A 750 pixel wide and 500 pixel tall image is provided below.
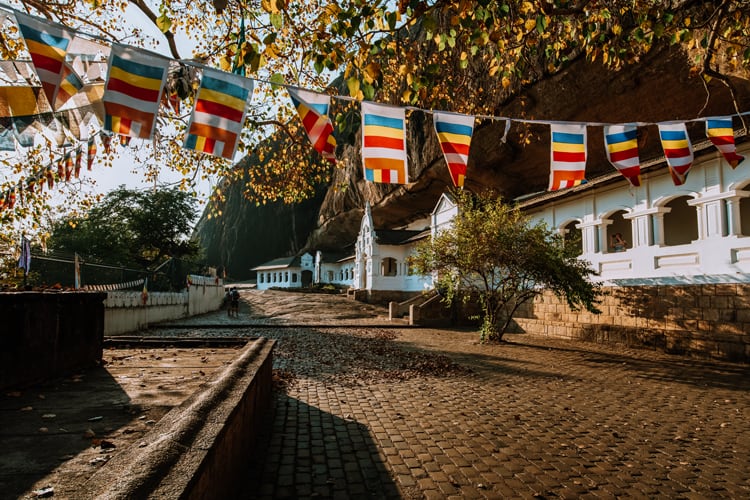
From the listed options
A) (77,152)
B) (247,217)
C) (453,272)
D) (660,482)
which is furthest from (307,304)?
(247,217)

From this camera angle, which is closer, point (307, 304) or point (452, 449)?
point (452, 449)

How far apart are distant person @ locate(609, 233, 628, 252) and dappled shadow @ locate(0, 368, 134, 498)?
594 inches

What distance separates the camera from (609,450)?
4602 millimetres

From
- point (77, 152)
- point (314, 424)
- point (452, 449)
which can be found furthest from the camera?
point (77, 152)

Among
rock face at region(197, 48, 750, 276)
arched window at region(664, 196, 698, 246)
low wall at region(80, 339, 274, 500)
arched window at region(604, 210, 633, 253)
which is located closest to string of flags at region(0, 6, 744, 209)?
rock face at region(197, 48, 750, 276)

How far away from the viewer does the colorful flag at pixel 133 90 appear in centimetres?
493

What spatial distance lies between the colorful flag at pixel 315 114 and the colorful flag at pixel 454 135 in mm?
1701

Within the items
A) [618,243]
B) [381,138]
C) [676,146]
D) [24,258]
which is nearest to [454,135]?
[381,138]

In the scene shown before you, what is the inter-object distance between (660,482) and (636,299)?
1095 cm

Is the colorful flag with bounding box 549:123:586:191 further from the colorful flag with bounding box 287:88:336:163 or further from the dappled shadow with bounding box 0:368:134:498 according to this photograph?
the dappled shadow with bounding box 0:368:134:498

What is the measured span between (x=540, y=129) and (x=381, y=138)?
1556 cm

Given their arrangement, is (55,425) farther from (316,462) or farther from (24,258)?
(24,258)

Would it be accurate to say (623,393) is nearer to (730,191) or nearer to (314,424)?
(314,424)

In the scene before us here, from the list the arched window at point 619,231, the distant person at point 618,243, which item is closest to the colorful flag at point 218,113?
the distant person at point 618,243
